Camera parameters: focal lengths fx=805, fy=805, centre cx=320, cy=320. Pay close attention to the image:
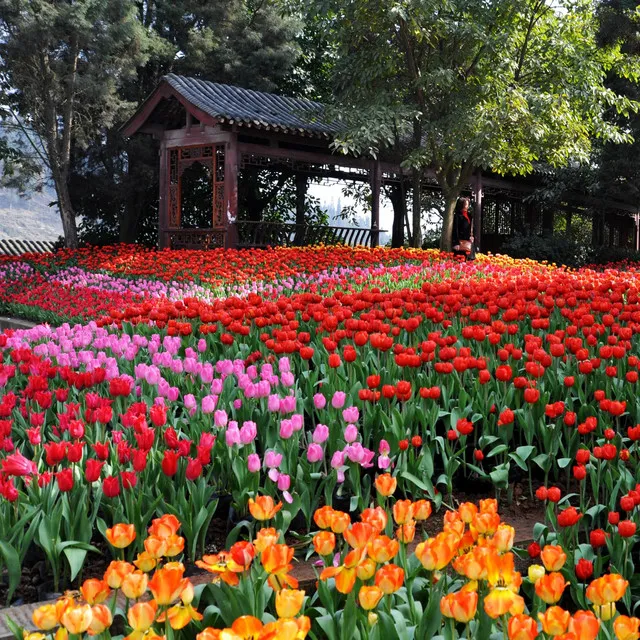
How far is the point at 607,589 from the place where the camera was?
1.51 m

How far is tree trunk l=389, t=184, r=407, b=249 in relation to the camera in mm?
26780

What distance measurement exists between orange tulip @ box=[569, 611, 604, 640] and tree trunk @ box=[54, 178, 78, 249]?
75.7ft

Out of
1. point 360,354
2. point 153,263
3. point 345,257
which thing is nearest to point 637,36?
point 345,257

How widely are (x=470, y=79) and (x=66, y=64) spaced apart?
1097 centimetres

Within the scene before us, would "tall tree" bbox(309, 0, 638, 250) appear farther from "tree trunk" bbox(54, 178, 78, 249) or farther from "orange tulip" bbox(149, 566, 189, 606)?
"orange tulip" bbox(149, 566, 189, 606)

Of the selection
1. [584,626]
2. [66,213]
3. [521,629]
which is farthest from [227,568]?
[66,213]

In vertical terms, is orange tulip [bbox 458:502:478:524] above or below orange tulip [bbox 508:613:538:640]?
above

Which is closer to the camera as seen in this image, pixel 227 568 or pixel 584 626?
pixel 584 626

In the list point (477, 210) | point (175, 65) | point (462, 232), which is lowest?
point (462, 232)

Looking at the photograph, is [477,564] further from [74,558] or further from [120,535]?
[74,558]

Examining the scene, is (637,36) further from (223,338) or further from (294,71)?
(223,338)

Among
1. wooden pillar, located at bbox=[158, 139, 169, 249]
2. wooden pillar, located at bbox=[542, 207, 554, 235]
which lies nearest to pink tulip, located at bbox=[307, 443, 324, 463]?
wooden pillar, located at bbox=[158, 139, 169, 249]

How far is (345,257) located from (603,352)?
10470 mm

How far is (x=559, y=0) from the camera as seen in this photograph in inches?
801
